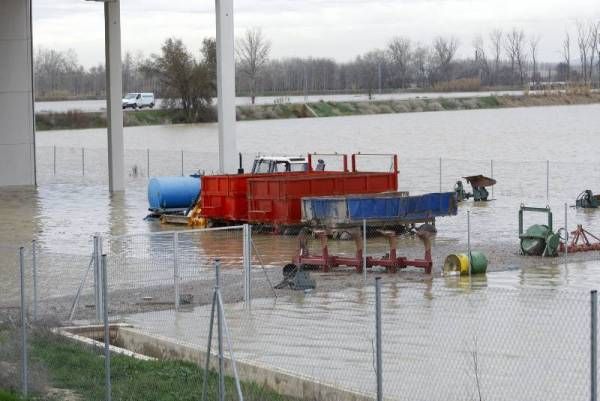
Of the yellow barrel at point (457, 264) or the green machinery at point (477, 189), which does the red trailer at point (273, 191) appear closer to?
the yellow barrel at point (457, 264)

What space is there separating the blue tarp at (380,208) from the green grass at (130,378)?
47.8 ft

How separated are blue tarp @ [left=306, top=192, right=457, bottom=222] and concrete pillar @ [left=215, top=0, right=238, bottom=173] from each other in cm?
1097

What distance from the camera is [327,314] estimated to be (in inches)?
872

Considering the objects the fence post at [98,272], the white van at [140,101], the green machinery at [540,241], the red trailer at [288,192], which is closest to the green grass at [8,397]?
the fence post at [98,272]

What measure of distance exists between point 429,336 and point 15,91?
131 ft

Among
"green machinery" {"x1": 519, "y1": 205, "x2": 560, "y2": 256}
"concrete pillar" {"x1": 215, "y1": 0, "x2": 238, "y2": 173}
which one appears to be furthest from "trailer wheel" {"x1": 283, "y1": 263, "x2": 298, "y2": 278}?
"concrete pillar" {"x1": 215, "y1": 0, "x2": 238, "y2": 173}

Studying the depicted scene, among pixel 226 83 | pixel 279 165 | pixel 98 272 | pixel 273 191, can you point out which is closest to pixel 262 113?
pixel 279 165

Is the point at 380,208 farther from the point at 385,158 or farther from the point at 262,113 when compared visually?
the point at 262,113

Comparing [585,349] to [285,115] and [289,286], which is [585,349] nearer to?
[289,286]

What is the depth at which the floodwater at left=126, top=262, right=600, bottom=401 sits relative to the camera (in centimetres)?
1566

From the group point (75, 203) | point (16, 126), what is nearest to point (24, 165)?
point (16, 126)

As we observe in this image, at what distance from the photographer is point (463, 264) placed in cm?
2739

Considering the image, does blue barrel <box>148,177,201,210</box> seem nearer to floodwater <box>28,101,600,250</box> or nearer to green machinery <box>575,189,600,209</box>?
floodwater <box>28,101,600,250</box>

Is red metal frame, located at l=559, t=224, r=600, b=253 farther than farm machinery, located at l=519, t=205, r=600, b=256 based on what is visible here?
Yes
